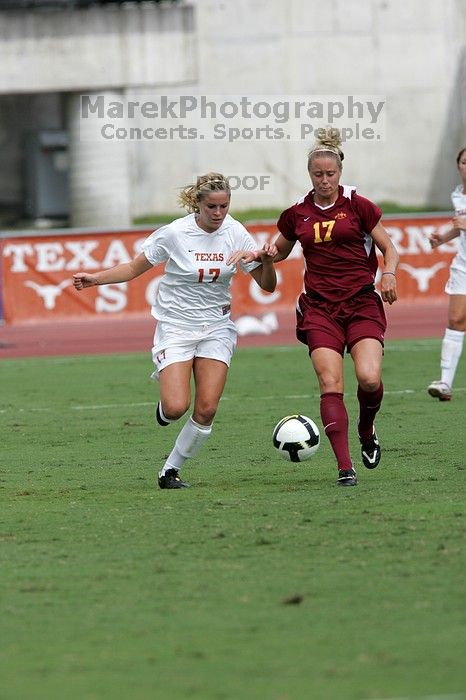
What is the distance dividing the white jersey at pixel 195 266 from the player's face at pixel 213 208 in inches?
4.7

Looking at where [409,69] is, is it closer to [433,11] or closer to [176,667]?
[433,11]

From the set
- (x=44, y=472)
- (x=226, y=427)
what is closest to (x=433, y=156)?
(x=226, y=427)

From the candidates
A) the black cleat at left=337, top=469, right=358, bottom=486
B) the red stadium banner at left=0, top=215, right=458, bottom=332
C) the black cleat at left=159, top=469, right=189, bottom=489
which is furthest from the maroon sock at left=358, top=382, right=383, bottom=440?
the red stadium banner at left=0, top=215, right=458, bottom=332

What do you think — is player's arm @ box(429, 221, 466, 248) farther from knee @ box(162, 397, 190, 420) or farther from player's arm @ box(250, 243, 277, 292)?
knee @ box(162, 397, 190, 420)

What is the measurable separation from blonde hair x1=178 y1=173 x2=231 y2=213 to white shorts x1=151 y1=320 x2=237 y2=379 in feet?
2.37

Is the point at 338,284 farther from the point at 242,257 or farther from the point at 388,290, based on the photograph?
the point at 242,257

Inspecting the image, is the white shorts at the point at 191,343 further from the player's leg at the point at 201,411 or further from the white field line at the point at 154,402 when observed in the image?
the white field line at the point at 154,402

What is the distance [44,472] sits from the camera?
31.2 feet

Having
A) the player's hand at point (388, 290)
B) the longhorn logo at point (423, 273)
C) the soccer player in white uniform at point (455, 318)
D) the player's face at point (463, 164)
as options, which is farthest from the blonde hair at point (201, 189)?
the longhorn logo at point (423, 273)

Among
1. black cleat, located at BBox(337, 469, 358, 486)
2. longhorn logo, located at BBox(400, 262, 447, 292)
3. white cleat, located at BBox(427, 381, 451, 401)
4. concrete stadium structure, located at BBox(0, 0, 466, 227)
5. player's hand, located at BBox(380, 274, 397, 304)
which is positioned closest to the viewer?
player's hand, located at BBox(380, 274, 397, 304)

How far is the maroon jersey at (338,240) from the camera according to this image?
845cm

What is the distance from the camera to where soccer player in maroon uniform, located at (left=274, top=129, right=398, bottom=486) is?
835 cm

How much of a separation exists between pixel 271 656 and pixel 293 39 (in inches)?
1327

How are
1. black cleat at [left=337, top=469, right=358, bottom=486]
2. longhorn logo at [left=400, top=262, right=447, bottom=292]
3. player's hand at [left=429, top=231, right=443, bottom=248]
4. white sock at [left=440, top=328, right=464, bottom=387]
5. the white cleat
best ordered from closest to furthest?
Result: black cleat at [left=337, top=469, right=358, bottom=486] < player's hand at [left=429, top=231, right=443, bottom=248] < the white cleat < white sock at [left=440, top=328, right=464, bottom=387] < longhorn logo at [left=400, top=262, right=447, bottom=292]
